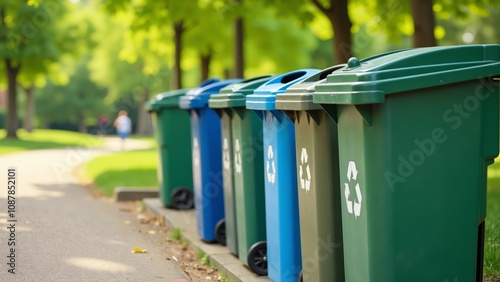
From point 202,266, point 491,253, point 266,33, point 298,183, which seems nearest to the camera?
point 298,183

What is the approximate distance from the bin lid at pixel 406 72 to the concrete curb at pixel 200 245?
6.96ft

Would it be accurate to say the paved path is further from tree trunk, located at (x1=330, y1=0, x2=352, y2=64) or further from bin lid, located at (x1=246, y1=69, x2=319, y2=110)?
tree trunk, located at (x1=330, y1=0, x2=352, y2=64)

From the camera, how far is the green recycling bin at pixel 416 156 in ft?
15.0

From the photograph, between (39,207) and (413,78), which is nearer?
(413,78)

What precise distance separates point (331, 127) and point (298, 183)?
538 mm

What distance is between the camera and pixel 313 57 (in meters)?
48.6

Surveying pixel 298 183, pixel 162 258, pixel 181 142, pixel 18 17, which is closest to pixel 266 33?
pixel 18 17

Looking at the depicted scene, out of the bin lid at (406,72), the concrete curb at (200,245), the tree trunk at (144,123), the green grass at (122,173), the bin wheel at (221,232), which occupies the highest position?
the bin lid at (406,72)

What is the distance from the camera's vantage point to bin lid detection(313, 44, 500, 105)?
4504mm

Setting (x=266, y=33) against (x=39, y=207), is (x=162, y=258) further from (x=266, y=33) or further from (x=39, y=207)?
(x=266, y=33)

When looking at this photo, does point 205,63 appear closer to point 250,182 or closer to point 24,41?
point 24,41

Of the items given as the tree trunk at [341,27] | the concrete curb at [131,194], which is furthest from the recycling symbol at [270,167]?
the tree trunk at [341,27]

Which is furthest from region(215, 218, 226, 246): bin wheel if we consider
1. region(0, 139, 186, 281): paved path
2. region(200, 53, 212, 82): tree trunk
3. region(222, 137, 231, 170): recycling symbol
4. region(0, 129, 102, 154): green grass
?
region(200, 53, 212, 82): tree trunk

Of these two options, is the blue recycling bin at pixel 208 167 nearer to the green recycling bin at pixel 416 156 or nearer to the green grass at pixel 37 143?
the green recycling bin at pixel 416 156
